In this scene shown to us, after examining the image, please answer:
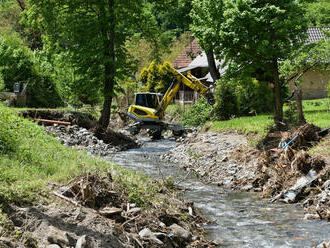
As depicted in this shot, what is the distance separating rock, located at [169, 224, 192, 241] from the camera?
7298mm

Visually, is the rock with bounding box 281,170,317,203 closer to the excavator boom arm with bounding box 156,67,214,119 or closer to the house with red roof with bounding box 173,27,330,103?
the excavator boom arm with bounding box 156,67,214,119

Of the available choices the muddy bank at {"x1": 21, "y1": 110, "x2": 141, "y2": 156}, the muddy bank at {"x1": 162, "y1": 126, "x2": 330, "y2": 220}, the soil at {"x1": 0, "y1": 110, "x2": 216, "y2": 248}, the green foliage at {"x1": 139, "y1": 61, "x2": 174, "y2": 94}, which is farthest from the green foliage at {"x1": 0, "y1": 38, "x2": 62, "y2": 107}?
the soil at {"x1": 0, "y1": 110, "x2": 216, "y2": 248}

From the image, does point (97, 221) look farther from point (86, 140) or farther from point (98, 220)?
point (86, 140)

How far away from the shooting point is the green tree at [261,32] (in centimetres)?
1427

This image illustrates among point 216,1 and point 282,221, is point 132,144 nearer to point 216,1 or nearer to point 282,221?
point 216,1

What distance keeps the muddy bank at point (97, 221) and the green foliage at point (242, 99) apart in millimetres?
15213

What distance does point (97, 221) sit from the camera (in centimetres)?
670

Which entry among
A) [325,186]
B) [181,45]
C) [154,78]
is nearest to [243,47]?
[325,186]

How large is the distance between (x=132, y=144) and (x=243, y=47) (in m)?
10.2

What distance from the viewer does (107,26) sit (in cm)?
2236

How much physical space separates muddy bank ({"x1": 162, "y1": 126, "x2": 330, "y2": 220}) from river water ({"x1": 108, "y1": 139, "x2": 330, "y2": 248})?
391 mm

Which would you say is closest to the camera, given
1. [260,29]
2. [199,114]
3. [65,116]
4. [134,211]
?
[134,211]

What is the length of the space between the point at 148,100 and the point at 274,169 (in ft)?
50.7

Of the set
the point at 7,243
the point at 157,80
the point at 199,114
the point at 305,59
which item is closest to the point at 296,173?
the point at 305,59
